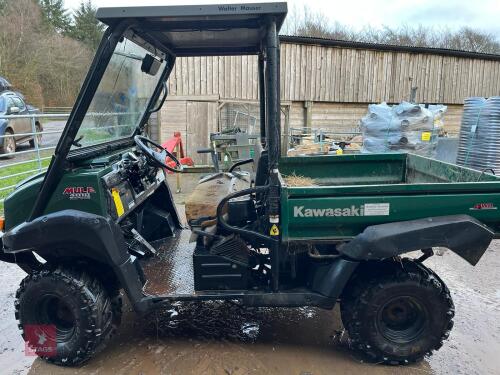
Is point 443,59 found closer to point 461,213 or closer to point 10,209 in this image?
point 461,213

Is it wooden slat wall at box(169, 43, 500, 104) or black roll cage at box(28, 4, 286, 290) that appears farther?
wooden slat wall at box(169, 43, 500, 104)

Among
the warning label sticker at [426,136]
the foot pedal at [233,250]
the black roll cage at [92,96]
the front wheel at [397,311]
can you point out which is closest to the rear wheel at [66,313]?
the black roll cage at [92,96]

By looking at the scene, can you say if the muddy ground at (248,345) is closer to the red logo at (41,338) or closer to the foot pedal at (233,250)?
the red logo at (41,338)

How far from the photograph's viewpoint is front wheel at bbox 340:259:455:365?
301cm

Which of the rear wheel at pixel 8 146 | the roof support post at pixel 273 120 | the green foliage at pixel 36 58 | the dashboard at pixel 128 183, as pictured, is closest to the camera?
the roof support post at pixel 273 120

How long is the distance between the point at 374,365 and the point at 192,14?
2.63 meters

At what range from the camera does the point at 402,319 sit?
10.3 ft

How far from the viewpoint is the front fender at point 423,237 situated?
2803 millimetres

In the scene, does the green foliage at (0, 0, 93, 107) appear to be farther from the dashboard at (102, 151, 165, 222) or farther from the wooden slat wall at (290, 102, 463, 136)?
the dashboard at (102, 151, 165, 222)

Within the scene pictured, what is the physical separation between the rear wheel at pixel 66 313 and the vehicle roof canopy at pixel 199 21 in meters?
1.72

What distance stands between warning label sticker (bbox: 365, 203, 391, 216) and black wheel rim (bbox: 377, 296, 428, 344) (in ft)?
2.05

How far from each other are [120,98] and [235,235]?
148 cm

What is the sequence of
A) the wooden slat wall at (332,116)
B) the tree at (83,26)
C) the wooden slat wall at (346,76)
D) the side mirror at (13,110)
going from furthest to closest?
the tree at (83,26)
the wooden slat wall at (332,116)
the wooden slat wall at (346,76)
the side mirror at (13,110)

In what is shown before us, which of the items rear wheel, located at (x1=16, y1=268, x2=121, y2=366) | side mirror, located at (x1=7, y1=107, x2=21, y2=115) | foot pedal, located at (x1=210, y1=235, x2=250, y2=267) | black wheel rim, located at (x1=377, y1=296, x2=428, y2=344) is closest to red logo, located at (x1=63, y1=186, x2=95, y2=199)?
rear wheel, located at (x1=16, y1=268, x2=121, y2=366)
